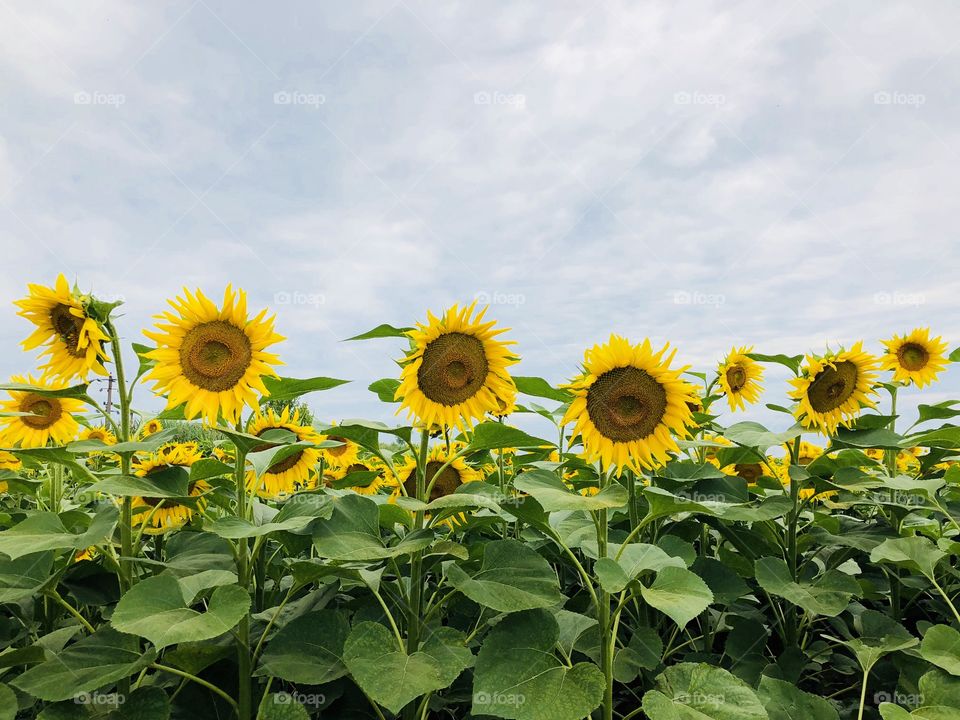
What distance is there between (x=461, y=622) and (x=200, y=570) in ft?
3.48

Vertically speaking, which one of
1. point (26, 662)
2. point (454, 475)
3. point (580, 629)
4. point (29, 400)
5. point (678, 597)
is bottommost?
point (26, 662)

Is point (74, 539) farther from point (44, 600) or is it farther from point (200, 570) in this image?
point (44, 600)

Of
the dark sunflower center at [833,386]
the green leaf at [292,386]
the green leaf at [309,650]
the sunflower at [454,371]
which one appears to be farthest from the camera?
the dark sunflower center at [833,386]

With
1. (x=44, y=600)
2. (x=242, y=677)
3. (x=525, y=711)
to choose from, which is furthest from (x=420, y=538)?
(x=44, y=600)

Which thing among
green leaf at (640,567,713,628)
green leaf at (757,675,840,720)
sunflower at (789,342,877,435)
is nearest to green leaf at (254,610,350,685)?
green leaf at (640,567,713,628)

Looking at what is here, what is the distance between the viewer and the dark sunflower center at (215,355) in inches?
96.3

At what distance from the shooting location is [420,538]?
209 centimetres

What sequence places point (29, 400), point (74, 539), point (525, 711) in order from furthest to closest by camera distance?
point (29, 400)
point (74, 539)
point (525, 711)

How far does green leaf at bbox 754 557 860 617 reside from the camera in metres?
2.53

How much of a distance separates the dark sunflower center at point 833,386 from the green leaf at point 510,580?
1.89 m

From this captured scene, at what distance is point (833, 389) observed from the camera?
3.41 metres

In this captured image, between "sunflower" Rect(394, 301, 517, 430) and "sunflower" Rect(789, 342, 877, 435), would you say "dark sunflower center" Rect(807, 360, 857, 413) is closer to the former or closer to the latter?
"sunflower" Rect(789, 342, 877, 435)

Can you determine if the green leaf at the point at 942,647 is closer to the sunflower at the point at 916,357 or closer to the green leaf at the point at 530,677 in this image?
the green leaf at the point at 530,677

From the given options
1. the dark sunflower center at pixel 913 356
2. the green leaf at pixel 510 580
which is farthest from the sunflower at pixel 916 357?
the green leaf at pixel 510 580
